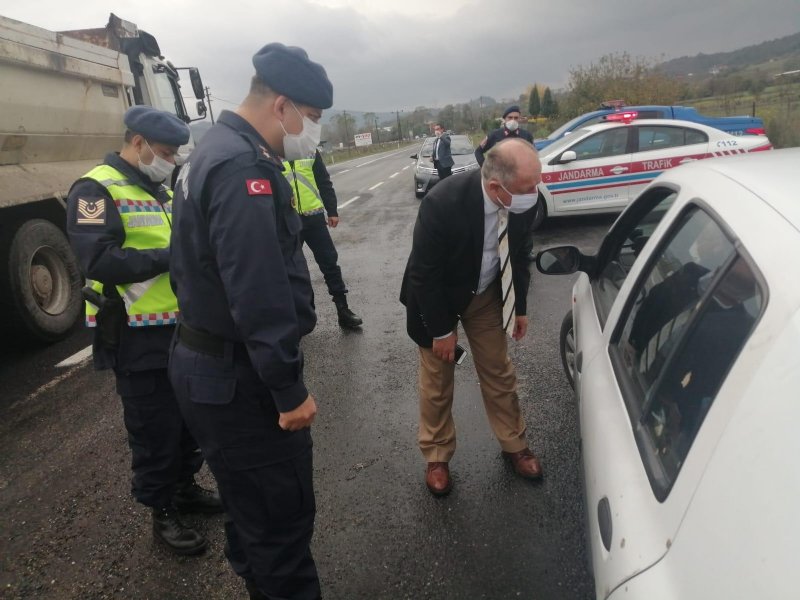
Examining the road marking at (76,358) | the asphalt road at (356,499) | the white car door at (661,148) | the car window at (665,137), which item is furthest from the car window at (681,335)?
the car window at (665,137)

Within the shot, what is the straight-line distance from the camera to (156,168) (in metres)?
2.36

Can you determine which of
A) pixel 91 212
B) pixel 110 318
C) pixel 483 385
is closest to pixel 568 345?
pixel 483 385

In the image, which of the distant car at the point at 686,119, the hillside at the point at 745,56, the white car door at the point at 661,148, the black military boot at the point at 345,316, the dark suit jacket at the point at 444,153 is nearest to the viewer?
the black military boot at the point at 345,316

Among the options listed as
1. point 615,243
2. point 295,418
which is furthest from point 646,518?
point 615,243

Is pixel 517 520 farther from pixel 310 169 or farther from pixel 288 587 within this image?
pixel 310 169

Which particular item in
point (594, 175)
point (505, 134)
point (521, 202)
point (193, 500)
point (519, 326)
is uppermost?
point (505, 134)

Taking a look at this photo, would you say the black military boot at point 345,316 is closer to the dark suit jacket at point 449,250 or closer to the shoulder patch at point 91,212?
the dark suit jacket at point 449,250

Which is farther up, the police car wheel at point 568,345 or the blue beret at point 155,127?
the blue beret at point 155,127

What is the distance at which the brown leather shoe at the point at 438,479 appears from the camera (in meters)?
2.59

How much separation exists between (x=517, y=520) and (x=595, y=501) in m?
1.06

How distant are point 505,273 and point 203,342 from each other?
1387mm

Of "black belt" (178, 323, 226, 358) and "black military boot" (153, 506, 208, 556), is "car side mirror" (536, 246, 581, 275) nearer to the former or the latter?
"black belt" (178, 323, 226, 358)

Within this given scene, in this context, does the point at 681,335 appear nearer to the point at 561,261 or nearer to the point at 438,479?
the point at 561,261

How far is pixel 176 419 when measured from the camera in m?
2.33
